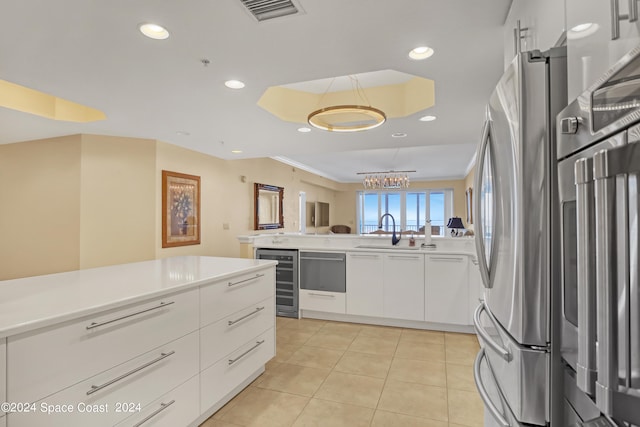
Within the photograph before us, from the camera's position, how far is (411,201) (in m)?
11.6

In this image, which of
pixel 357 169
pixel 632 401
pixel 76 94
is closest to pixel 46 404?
pixel 632 401

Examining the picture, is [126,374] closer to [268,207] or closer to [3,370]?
[3,370]

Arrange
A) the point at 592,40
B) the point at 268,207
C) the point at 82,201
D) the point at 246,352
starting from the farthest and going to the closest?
the point at 268,207
the point at 82,201
the point at 246,352
the point at 592,40

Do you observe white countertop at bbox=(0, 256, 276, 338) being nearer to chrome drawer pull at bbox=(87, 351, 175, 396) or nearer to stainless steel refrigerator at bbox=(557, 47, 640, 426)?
chrome drawer pull at bbox=(87, 351, 175, 396)

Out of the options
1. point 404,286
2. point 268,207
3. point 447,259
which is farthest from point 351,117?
point 268,207

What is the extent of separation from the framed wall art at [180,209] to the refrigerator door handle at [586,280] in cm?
480

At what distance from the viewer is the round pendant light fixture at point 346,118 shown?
294cm

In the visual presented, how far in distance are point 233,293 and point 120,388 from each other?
0.86 metres

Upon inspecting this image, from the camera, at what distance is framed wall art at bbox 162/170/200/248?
15.2ft

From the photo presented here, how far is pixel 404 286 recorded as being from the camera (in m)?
3.94

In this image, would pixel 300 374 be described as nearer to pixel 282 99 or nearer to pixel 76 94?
pixel 282 99

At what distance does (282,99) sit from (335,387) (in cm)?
284

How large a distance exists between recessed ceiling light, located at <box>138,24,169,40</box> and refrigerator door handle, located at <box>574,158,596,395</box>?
2.10 metres

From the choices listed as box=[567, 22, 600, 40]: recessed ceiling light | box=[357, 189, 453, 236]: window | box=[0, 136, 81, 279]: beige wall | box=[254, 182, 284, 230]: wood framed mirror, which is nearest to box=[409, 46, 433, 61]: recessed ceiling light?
box=[567, 22, 600, 40]: recessed ceiling light
